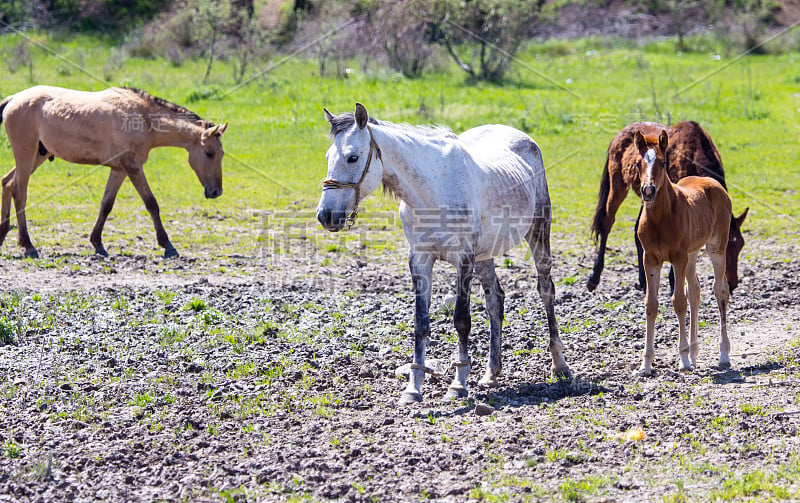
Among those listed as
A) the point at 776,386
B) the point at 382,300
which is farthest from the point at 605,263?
the point at 776,386

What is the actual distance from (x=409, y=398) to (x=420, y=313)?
624 mm

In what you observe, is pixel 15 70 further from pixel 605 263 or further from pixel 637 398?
pixel 637 398

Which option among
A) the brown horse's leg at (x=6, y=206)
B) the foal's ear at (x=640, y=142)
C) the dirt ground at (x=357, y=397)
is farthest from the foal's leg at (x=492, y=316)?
the brown horse's leg at (x=6, y=206)

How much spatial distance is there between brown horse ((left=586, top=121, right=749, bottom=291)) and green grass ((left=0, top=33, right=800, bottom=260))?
1.80m

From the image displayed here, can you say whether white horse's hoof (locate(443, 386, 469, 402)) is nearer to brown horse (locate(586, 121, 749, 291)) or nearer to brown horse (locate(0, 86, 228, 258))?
brown horse (locate(586, 121, 749, 291))

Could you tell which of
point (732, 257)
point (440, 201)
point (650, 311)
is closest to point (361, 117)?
point (440, 201)

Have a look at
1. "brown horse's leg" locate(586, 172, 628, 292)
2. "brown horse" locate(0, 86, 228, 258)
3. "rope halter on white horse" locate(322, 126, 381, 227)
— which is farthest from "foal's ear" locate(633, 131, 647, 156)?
"brown horse" locate(0, 86, 228, 258)

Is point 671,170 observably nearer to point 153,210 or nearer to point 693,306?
point 693,306

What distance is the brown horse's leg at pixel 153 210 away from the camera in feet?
39.0

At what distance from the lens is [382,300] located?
9.70 meters

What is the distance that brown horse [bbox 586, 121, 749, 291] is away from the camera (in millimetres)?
9023

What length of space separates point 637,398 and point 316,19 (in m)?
29.2

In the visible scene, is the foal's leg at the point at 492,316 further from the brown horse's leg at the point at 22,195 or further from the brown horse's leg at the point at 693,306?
the brown horse's leg at the point at 22,195

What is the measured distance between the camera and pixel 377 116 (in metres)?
19.8
